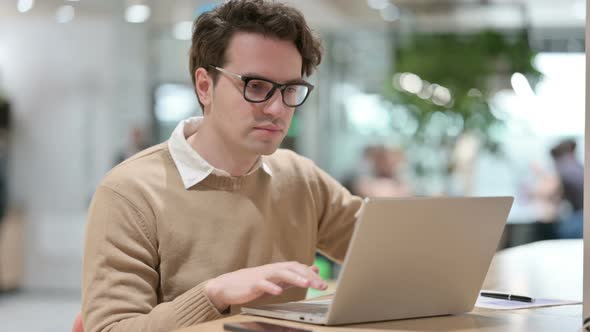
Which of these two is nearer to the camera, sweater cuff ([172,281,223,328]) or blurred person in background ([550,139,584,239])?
sweater cuff ([172,281,223,328])

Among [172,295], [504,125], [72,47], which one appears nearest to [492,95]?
[504,125]

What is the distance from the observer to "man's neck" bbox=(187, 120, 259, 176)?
2.04m

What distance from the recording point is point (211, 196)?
1.98m

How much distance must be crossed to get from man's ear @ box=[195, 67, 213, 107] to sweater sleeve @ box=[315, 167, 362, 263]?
16.5 inches

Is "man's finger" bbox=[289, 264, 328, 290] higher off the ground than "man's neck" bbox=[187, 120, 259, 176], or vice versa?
"man's neck" bbox=[187, 120, 259, 176]

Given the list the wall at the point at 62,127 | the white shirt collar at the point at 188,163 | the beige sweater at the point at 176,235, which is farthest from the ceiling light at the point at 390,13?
the white shirt collar at the point at 188,163

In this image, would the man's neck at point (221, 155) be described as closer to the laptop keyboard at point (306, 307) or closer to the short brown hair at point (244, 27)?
the short brown hair at point (244, 27)

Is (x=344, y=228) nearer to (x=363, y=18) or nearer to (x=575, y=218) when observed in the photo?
(x=575, y=218)

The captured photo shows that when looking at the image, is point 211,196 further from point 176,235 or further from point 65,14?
point 65,14

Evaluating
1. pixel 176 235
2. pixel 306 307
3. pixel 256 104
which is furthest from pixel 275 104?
pixel 306 307

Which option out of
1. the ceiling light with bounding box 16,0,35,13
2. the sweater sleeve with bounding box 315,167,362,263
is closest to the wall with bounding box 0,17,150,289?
the ceiling light with bounding box 16,0,35,13

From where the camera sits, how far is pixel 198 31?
2.09 metres

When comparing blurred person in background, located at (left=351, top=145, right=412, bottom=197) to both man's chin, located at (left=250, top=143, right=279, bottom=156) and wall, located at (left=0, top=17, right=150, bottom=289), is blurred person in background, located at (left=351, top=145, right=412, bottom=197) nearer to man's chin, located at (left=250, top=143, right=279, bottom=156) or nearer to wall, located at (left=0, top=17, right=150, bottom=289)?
wall, located at (left=0, top=17, right=150, bottom=289)

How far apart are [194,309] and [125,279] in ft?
0.63
